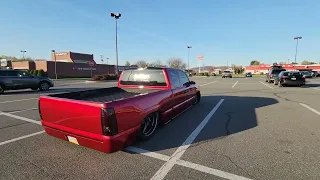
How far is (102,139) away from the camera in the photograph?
11.2 ft

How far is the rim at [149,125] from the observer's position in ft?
15.1

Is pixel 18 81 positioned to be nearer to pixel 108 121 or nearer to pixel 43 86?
pixel 43 86

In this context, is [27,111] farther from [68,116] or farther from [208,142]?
[208,142]

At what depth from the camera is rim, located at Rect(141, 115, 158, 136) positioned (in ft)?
15.1

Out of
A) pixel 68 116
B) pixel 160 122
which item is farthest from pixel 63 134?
pixel 160 122

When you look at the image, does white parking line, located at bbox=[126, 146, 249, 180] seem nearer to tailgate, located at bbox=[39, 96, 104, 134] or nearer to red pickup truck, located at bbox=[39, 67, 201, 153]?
red pickup truck, located at bbox=[39, 67, 201, 153]

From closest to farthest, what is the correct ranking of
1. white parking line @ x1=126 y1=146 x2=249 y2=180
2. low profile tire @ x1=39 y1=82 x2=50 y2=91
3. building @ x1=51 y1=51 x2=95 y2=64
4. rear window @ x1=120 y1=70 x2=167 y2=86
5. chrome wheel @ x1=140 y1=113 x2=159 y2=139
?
1. white parking line @ x1=126 y1=146 x2=249 y2=180
2. chrome wheel @ x1=140 y1=113 x2=159 y2=139
3. rear window @ x1=120 y1=70 x2=167 y2=86
4. low profile tire @ x1=39 y1=82 x2=50 y2=91
5. building @ x1=51 y1=51 x2=95 y2=64

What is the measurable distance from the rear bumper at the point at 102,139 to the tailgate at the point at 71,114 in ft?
0.22

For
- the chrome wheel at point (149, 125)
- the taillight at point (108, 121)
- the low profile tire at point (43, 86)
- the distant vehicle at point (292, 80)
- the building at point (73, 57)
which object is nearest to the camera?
the taillight at point (108, 121)

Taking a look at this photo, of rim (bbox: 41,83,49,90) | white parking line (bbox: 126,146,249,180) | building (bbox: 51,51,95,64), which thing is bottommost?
white parking line (bbox: 126,146,249,180)

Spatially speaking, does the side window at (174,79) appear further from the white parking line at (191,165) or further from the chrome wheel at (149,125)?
the white parking line at (191,165)

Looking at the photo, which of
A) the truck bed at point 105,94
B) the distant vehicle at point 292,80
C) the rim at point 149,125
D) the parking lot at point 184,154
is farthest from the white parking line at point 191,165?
the distant vehicle at point 292,80

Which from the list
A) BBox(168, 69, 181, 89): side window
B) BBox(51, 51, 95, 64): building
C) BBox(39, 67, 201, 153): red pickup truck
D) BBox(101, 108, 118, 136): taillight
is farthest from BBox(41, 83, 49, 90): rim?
→ BBox(51, 51, 95, 64): building

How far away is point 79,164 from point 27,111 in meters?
5.54
